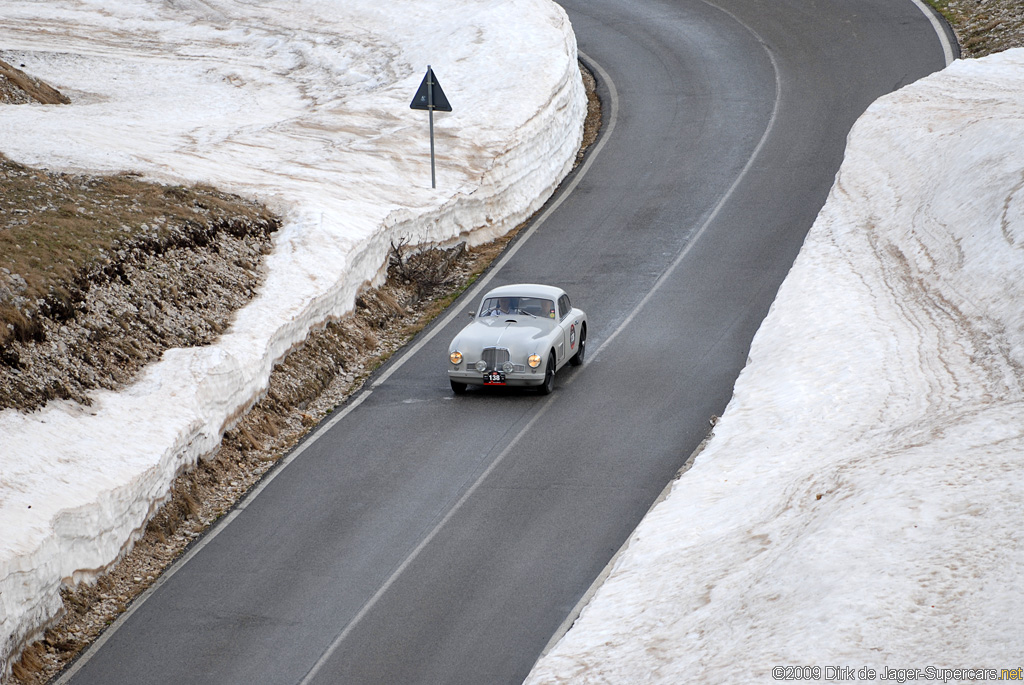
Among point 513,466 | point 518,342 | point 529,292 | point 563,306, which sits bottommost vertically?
point 513,466

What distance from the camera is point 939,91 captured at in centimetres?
2748

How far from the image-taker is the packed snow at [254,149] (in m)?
12.2

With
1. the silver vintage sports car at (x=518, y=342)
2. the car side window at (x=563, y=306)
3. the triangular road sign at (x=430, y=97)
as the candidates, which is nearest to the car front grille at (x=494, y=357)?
the silver vintage sports car at (x=518, y=342)

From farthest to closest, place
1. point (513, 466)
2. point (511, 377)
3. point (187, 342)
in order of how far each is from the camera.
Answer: point (511, 377), point (187, 342), point (513, 466)

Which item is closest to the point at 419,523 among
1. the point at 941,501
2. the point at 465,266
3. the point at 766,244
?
the point at 941,501

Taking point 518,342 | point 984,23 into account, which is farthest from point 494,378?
point 984,23

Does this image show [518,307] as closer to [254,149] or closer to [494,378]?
[494,378]

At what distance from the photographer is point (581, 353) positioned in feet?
59.8

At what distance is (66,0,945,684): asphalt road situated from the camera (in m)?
10.7

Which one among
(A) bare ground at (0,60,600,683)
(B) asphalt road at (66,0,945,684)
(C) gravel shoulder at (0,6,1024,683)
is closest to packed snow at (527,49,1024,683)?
(B) asphalt road at (66,0,945,684)

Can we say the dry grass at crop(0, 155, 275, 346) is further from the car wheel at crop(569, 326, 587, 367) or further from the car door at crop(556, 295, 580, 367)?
the car wheel at crop(569, 326, 587, 367)

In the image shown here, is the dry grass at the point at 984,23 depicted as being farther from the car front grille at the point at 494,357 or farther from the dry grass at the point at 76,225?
the dry grass at the point at 76,225

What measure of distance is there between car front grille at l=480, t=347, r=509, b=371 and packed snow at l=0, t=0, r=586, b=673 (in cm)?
359

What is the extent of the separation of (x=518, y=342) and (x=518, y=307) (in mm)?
1456
